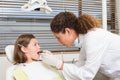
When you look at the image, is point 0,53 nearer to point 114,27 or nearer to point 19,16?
point 19,16

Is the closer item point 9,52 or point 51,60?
point 51,60

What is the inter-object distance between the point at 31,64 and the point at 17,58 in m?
0.13

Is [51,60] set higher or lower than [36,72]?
higher

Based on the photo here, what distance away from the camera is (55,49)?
99.6 inches

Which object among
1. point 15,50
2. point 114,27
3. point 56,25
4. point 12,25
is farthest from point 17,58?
point 114,27

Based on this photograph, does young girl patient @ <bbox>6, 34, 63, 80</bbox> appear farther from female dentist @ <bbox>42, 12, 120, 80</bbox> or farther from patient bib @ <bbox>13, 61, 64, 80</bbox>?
female dentist @ <bbox>42, 12, 120, 80</bbox>

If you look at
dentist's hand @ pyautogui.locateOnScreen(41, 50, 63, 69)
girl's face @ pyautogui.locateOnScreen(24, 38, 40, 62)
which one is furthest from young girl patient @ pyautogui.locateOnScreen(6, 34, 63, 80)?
dentist's hand @ pyautogui.locateOnScreen(41, 50, 63, 69)

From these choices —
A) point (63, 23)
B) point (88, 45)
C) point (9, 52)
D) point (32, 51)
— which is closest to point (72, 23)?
point (63, 23)

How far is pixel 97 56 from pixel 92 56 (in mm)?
35

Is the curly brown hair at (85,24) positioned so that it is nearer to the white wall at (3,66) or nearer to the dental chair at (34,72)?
the dental chair at (34,72)

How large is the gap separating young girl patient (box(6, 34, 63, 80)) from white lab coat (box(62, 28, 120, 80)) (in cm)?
27

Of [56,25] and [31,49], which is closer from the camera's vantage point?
[56,25]

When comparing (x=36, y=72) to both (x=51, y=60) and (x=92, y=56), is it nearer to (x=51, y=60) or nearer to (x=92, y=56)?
(x=51, y=60)

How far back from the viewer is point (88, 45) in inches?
61.1
